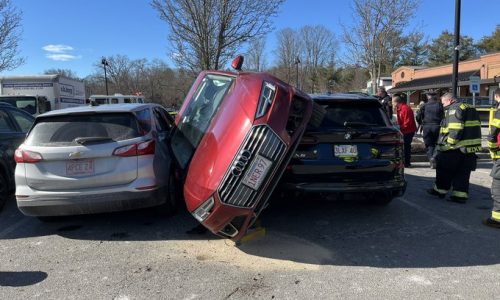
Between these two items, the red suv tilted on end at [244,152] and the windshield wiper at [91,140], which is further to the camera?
the windshield wiper at [91,140]

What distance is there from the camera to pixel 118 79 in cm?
7444

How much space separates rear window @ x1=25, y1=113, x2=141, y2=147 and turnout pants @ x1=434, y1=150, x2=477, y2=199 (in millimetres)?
4544

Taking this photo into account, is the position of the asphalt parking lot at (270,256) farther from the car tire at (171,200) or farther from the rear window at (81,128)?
the rear window at (81,128)

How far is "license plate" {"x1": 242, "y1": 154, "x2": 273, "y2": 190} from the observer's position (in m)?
3.76

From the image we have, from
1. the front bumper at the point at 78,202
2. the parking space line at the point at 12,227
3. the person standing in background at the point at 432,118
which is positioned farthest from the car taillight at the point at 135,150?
→ the person standing in background at the point at 432,118

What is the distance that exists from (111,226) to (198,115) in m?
1.87

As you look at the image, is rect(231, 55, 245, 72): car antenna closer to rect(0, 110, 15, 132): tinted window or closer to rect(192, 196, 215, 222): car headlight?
rect(192, 196, 215, 222): car headlight

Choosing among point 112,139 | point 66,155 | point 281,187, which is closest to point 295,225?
point 281,187

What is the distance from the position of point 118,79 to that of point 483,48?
2335 inches

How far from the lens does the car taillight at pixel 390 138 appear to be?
4.95 metres

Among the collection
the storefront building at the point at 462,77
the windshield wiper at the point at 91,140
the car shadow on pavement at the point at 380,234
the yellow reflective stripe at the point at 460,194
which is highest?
the storefront building at the point at 462,77

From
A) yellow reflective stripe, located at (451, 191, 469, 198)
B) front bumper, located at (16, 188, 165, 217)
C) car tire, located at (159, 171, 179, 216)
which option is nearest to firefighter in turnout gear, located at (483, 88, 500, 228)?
yellow reflective stripe, located at (451, 191, 469, 198)

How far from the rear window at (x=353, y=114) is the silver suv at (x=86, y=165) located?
2.16 meters

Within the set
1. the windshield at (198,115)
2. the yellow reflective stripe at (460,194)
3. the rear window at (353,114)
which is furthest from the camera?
the yellow reflective stripe at (460,194)
